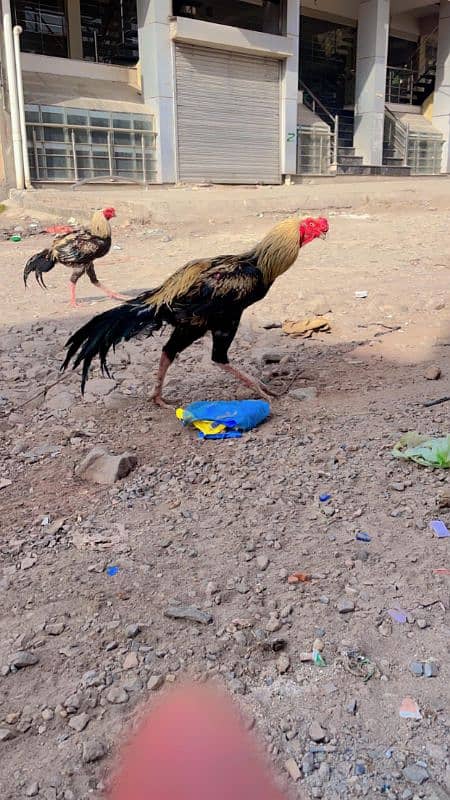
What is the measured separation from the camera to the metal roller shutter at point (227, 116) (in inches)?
778

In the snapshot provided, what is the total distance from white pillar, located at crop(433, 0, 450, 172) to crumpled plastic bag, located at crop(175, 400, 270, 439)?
28.0 m

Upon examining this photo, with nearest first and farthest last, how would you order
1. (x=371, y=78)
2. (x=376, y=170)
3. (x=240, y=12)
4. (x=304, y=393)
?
(x=304, y=393)
(x=240, y=12)
(x=371, y=78)
(x=376, y=170)

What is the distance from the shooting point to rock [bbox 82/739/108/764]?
5.92ft

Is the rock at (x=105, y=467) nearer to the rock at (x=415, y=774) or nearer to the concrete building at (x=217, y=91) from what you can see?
the rock at (x=415, y=774)

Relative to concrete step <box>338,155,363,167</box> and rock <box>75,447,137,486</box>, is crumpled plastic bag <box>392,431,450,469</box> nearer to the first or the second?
rock <box>75,447,137,486</box>

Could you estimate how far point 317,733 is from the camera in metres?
1.85

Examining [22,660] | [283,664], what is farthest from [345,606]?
[22,660]

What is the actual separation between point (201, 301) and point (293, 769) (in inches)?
109

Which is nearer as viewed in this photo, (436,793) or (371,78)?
(436,793)

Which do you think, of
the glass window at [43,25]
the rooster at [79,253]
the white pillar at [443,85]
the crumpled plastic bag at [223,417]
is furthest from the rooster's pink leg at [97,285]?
the white pillar at [443,85]

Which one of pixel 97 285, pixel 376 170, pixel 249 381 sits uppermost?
pixel 376 170

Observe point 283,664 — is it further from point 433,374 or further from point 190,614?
point 433,374

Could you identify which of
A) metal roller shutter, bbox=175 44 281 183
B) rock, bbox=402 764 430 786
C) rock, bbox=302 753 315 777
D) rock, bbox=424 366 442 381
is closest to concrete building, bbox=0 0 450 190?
metal roller shutter, bbox=175 44 281 183

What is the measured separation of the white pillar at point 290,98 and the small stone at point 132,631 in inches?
870
